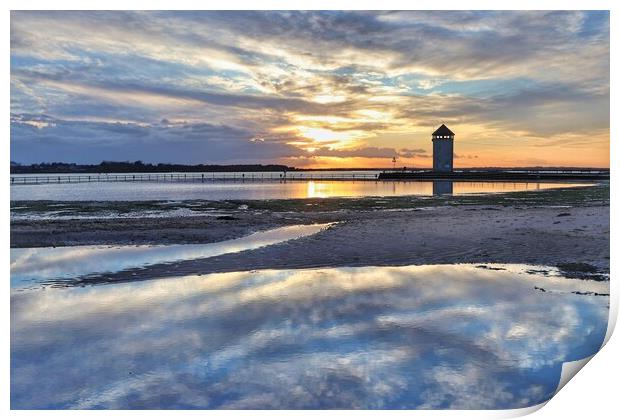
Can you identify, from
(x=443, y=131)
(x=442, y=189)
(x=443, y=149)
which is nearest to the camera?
(x=442, y=189)

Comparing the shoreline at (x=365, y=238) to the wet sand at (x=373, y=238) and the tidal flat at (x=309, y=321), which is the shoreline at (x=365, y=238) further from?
the tidal flat at (x=309, y=321)

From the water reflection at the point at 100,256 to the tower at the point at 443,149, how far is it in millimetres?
70345

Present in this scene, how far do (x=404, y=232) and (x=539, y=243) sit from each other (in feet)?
15.3

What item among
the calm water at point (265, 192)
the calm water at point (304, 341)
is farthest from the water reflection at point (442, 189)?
Result: the calm water at point (304, 341)

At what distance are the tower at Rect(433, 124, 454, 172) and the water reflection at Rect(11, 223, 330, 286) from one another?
231ft

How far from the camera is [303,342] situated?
7.76 m

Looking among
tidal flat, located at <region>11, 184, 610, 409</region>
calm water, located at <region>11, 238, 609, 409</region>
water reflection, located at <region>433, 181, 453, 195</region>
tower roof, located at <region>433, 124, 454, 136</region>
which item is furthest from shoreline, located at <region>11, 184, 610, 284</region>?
tower roof, located at <region>433, 124, 454, 136</region>

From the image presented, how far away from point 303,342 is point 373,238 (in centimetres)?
961

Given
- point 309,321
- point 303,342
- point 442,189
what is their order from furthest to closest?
point 442,189, point 309,321, point 303,342

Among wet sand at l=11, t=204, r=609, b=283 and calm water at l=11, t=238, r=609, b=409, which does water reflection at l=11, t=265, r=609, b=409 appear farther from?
wet sand at l=11, t=204, r=609, b=283

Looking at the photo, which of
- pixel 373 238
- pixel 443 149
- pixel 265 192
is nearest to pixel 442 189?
pixel 265 192

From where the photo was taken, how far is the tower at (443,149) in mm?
83500

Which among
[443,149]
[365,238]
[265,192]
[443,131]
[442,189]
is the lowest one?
[365,238]

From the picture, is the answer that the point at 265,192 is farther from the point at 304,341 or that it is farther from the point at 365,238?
the point at 304,341
